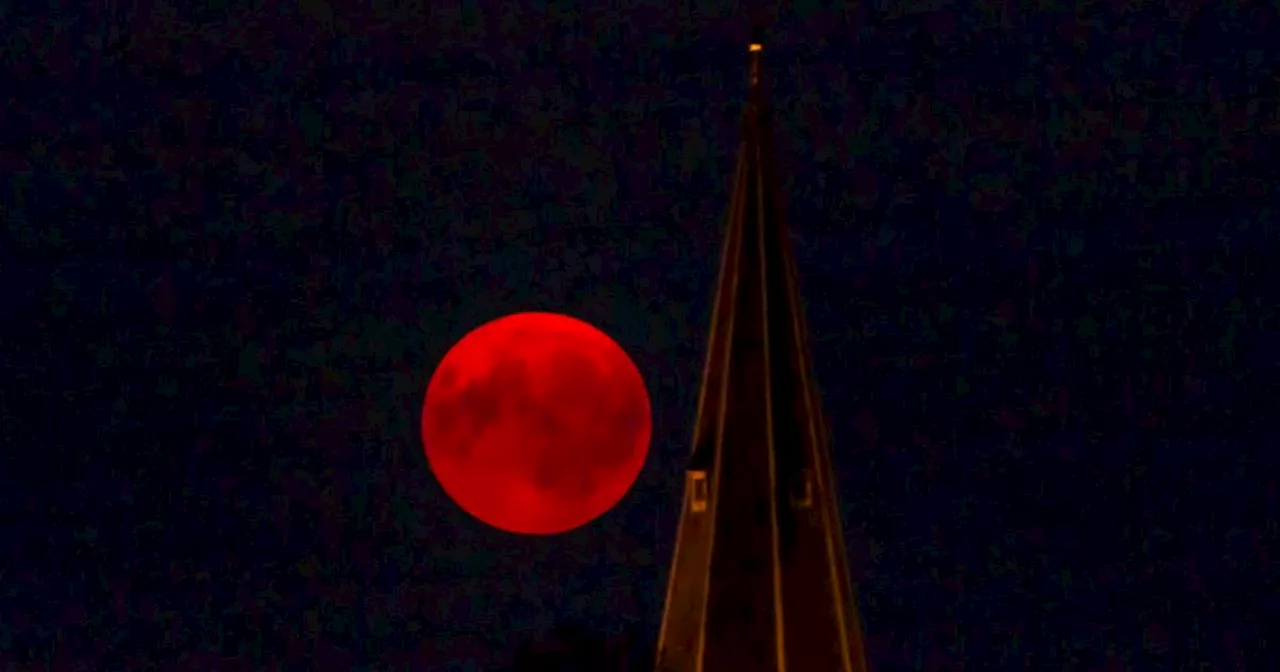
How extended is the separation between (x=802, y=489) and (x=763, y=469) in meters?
0.38

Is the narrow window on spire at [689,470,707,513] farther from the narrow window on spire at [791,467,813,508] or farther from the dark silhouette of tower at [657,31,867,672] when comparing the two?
the narrow window on spire at [791,467,813,508]

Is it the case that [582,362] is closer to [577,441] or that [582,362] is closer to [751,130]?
[577,441]

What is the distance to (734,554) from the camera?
1168 cm

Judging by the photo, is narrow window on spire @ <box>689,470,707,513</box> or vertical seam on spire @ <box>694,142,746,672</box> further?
narrow window on spire @ <box>689,470,707,513</box>

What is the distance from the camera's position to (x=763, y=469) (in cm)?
1168

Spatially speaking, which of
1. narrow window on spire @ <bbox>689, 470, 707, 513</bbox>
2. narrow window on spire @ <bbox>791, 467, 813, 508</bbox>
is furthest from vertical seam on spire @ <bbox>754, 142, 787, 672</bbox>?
narrow window on spire @ <bbox>689, 470, 707, 513</bbox>

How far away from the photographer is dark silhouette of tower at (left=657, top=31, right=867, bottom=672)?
11609mm

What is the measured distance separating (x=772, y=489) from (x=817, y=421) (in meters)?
0.74

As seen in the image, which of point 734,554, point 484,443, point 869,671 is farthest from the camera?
point 869,671

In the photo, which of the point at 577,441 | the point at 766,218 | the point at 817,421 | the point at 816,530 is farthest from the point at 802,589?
the point at 766,218

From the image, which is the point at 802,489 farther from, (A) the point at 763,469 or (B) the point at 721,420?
(B) the point at 721,420

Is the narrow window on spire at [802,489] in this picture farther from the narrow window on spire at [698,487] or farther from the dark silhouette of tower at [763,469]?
the narrow window on spire at [698,487]

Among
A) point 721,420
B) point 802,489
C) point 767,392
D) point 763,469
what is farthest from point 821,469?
point 721,420

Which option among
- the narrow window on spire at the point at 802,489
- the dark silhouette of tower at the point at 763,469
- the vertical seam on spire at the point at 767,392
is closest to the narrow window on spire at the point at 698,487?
the dark silhouette of tower at the point at 763,469
